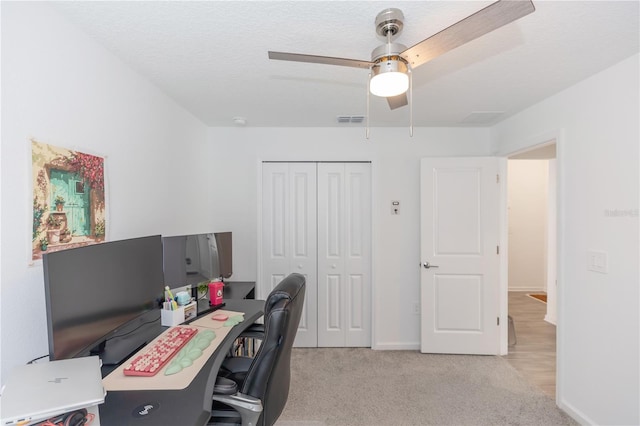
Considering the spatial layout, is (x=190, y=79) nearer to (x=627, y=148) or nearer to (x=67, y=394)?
(x=67, y=394)

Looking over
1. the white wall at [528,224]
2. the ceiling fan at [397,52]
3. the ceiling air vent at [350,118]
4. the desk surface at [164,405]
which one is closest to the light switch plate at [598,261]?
the ceiling fan at [397,52]

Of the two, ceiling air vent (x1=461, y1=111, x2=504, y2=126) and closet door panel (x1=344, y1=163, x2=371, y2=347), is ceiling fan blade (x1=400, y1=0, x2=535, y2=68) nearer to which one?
ceiling air vent (x1=461, y1=111, x2=504, y2=126)

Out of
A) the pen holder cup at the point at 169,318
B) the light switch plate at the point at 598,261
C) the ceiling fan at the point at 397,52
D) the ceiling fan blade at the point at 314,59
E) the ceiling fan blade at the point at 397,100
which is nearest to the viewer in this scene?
the ceiling fan at the point at 397,52

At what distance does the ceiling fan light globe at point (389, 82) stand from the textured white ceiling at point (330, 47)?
0.34 meters

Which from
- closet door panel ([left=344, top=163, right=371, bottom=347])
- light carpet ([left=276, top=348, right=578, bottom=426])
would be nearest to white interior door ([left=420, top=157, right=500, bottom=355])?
light carpet ([left=276, top=348, right=578, bottom=426])

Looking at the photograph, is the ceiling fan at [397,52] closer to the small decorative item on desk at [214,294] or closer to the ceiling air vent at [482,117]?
the small decorative item on desk at [214,294]

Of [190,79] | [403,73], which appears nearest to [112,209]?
[190,79]

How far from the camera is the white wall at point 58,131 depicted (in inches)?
46.4

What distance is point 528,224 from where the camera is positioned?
18.8ft

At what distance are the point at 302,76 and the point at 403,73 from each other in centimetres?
98

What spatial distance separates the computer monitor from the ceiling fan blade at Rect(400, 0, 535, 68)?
1867mm

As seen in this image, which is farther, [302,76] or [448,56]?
[302,76]

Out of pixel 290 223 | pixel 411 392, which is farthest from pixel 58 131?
pixel 411 392

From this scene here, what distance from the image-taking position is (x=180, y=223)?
266 centimetres
